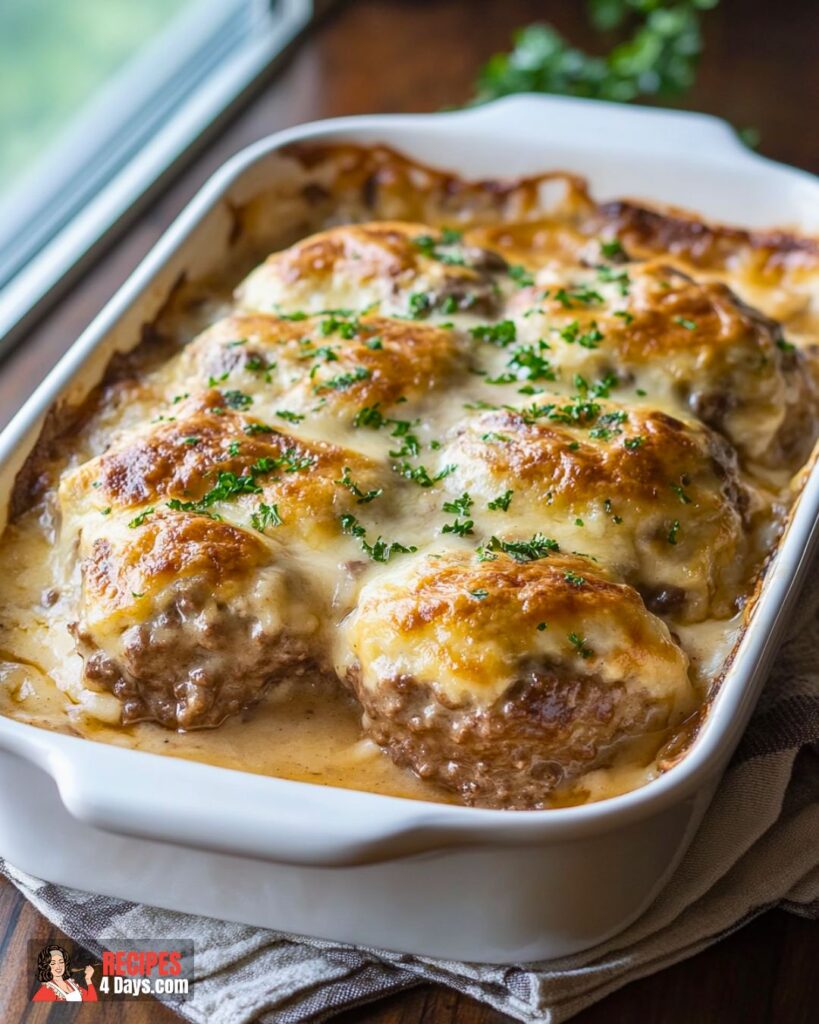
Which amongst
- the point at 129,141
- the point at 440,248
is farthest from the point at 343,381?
the point at 129,141

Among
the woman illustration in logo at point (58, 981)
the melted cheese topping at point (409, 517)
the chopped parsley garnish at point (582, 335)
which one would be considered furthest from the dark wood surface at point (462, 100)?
the chopped parsley garnish at point (582, 335)

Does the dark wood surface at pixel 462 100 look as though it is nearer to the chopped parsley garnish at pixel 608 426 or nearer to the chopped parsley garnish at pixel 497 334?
the chopped parsley garnish at pixel 608 426

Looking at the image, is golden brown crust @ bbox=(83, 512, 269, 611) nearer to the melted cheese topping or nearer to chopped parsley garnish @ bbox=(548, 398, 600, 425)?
the melted cheese topping

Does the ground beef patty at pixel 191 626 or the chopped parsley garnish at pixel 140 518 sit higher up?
the chopped parsley garnish at pixel 140 518

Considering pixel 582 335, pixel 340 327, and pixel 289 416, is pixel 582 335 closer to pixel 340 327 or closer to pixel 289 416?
pixel 340 327

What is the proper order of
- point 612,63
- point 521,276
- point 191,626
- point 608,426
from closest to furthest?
point 191,626 < point 608,426 < point 521,276 < point 612,63

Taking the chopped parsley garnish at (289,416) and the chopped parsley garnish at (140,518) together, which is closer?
the chopped parsley garnish at (140,518)

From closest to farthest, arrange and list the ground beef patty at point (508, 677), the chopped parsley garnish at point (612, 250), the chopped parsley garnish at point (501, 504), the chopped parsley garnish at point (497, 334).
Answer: the ground beef patty at point (508, 677) → the chopped parsley garnish at point (501, 504) → the chopped parsley garnish at point (497, 334) → the chopped parsley garnish at point (612, 250)
